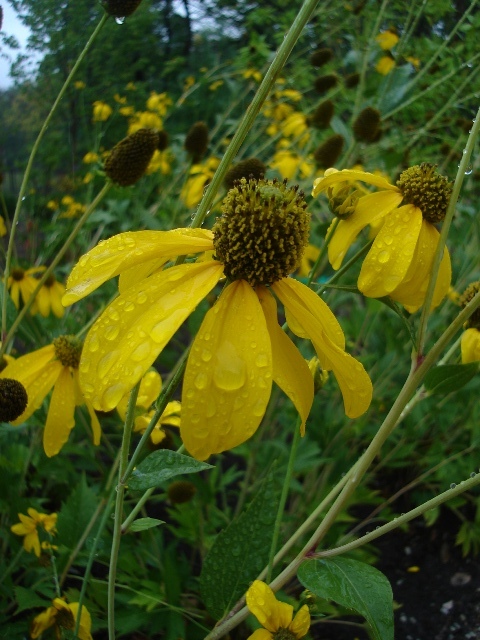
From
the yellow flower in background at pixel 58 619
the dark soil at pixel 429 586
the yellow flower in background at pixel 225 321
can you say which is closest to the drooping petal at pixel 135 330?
the yellow flower in background at pixel 225 321

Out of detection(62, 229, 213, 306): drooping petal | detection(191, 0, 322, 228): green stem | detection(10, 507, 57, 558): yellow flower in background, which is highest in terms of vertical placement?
detection(191, 0, 322, 228): green stem

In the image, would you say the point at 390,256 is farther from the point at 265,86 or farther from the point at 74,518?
the point at 74,518

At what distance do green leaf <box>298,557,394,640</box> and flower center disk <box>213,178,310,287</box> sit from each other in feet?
1.22

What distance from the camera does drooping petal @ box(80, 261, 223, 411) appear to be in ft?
1.95

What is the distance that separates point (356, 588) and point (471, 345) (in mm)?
479

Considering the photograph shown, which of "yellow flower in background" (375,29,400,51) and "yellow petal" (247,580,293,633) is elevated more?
"yellow flower in background" (375,29,400,51)

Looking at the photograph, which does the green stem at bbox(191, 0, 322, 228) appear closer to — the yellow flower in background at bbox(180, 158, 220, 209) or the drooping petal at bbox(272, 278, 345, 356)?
the drooping petal at bbox(272, 278, 345, 356)

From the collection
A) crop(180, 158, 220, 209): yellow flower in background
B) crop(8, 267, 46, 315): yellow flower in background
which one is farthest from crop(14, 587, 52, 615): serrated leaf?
crop(180, 158, 220, 209): yellow flower in background

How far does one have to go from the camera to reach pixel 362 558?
1780 mm

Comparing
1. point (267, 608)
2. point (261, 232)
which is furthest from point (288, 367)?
point (267, 608)

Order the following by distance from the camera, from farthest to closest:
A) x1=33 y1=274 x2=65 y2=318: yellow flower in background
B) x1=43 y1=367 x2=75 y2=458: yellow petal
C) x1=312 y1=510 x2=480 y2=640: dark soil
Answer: x1=33 y1=274 x2=65 y2=318: yellow flower in background, x1=312 y1=510 x2=480 y2=640: dark soil, x1=43 y1=367 x2=75 y2=458: yellow petal

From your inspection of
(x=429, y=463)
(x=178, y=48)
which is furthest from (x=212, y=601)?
(x=178, y=48)

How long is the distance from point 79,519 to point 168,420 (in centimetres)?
30

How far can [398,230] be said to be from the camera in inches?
38.4
